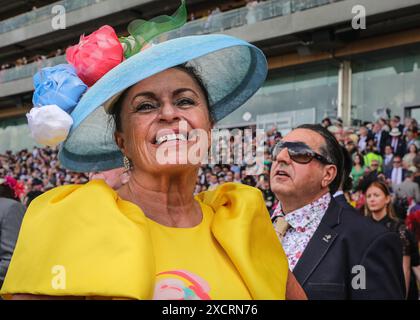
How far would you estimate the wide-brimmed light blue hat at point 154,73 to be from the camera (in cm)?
159

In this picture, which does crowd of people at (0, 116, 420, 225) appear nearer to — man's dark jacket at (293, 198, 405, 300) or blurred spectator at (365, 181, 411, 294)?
blurred spectator at (365, 181, 411, 294)

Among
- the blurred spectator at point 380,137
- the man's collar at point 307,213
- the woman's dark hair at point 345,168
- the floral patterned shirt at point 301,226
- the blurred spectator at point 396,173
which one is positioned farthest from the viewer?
the blurred spectator at point 380,137

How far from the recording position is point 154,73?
5.15 ft

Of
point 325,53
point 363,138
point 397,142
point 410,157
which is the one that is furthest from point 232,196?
point 325,53

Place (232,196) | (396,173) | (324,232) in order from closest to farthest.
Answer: (232,196) < (324,232) < (396,173)

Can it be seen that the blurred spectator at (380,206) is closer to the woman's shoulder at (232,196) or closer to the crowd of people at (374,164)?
the crowd of people at (374,164)

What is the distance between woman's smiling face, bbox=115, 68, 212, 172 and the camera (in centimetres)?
162

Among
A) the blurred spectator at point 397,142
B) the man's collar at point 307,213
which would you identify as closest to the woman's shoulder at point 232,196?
the man's collar at point 307,213

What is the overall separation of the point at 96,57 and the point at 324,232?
1.31m

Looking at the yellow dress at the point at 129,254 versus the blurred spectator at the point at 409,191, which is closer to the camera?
the yellow dress at the point at 129,254

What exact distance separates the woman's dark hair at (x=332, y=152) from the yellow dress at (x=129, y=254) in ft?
4.11

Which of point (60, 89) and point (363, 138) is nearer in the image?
point (60, 89)

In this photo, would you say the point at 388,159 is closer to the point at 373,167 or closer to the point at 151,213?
the point at 373,167

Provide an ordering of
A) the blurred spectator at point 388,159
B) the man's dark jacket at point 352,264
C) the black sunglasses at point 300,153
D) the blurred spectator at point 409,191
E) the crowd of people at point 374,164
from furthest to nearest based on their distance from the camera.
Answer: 1. the blurred spectator at point 388,159
2. the crowd of people at point 374,164
3. the blurred spectator at point 409,191
4. the black sunglasses at point 300,153
5. the man's dark jacket at point 352,264
